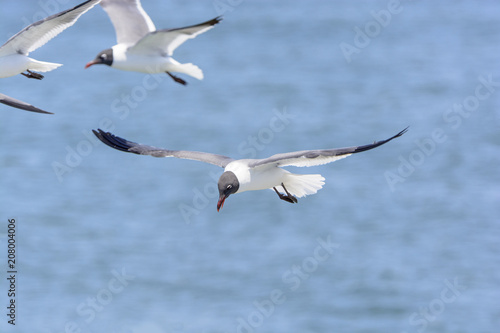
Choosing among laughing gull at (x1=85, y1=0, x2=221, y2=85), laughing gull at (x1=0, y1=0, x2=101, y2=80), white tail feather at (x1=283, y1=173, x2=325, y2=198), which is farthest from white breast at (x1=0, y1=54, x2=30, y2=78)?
white tail feather at (x1=283, y1=173, x2=325, y2=198)

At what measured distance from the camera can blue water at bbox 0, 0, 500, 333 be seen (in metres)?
33.9

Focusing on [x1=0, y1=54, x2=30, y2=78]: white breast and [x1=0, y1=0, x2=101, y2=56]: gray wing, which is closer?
[x1=0, y1=0, x2=101, y2=56]: gray wing

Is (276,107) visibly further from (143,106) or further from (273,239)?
(273,239)

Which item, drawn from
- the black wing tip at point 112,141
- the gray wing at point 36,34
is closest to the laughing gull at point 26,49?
the gray wing at point 36,34

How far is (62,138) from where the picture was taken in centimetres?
4512

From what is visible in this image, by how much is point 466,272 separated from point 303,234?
6.11m

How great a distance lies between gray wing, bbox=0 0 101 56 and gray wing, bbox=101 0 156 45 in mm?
494

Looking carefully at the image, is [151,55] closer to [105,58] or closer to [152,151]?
[105,58]

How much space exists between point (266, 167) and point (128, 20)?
7.96 feet

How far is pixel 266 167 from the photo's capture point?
11.1 m

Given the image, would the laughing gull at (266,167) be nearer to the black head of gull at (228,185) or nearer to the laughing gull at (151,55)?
the black head of gull at (228,185)

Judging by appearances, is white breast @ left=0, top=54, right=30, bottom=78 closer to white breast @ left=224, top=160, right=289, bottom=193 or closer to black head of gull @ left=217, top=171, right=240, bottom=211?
white breast @ left=224, top=160, right=289, bottom=193

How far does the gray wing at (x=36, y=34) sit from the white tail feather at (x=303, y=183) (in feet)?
10.4

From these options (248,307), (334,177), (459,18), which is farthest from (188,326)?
(459,18)
